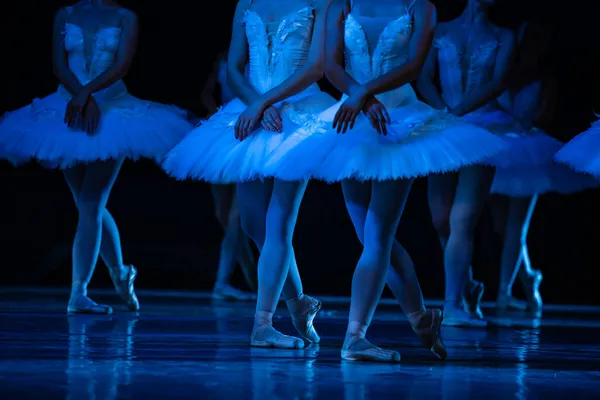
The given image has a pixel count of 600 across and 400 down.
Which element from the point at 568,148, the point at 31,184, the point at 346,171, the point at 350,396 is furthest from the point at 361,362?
the point at 31,184

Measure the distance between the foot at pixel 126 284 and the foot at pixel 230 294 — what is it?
1.24 metres

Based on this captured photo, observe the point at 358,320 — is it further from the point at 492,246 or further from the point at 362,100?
the point at 492,246

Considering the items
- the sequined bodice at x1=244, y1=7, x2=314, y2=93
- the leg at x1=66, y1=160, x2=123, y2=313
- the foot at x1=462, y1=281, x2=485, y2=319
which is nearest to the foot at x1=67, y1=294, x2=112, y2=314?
the leg at x1=66, y1=160, x2=123, y2=313

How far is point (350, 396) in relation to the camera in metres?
2.58

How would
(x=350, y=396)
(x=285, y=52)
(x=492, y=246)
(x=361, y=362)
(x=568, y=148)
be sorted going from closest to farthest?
(x=350, y=396)
(x=361, y=362)
(x=285, y=52)
(x=568, y=148)
(x=492, y=246)

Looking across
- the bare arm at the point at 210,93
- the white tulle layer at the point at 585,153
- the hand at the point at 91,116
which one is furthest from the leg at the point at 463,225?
the bare arm at the point at 210,93

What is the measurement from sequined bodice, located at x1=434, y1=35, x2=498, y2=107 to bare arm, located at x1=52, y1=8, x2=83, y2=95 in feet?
4.94

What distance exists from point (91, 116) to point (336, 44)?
181 cm

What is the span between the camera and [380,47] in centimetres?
356

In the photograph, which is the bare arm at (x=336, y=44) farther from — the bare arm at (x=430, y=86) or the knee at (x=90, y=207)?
the knee at (x=90, y=207)

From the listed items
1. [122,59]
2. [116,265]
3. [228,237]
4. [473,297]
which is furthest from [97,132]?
[228,237]

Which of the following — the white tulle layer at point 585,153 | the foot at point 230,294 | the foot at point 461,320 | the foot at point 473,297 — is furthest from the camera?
the foot at point 230,294

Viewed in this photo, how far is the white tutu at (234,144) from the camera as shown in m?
3.69

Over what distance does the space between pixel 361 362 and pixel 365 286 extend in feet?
0.70
